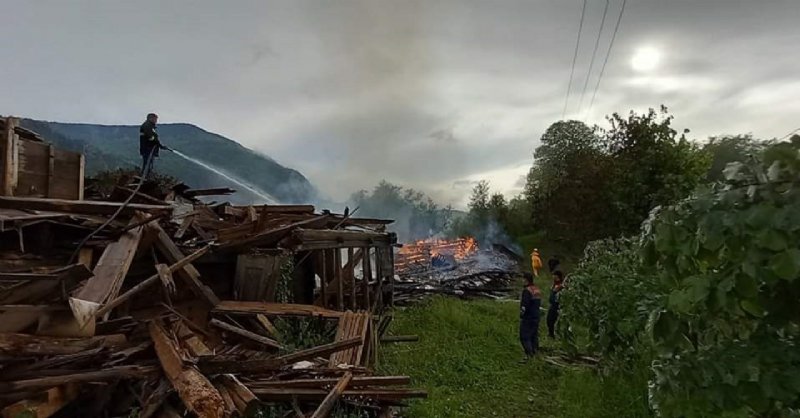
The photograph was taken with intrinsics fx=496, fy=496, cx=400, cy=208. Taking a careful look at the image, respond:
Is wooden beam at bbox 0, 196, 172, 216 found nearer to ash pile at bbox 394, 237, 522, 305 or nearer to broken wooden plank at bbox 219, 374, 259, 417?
broken wooden plank at bbox 219, 374, 259, 417

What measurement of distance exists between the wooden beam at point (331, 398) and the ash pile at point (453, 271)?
9976 millimetres

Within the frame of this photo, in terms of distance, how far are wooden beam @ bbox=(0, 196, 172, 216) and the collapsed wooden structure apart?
0.01 metres

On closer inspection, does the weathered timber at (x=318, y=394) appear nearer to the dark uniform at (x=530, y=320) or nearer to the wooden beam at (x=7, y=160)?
the wooden beam at (x=7, y=160)

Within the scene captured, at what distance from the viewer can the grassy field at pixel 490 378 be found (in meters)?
5.81

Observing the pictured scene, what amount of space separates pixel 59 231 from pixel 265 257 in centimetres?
260

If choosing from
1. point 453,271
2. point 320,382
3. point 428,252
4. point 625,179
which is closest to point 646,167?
point 625,179

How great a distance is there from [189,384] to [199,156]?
43.4 m

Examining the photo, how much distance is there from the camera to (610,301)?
5484 mm

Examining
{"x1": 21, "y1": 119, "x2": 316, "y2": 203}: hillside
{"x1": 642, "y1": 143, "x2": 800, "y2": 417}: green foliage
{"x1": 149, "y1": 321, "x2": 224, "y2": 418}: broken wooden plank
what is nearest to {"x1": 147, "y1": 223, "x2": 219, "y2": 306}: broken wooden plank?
A: {"x1": 149, "y1": 321, "x2": 224, "y2": 418}: broken wooden plank

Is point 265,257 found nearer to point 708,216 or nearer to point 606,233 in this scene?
point 708,216

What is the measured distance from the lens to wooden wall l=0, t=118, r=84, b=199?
19.0 ft

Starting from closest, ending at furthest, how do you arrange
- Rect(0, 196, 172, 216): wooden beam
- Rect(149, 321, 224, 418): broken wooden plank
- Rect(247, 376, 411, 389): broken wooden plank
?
Rect(149, 321, 224, 418): broken wooden plank < Rect(247, 376, 411, 389): broken wooden plank < Rect(0, 196, 172, 216): wooden beam

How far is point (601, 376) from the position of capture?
251 inches

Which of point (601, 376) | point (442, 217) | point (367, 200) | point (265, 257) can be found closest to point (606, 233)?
point (601, 376)
